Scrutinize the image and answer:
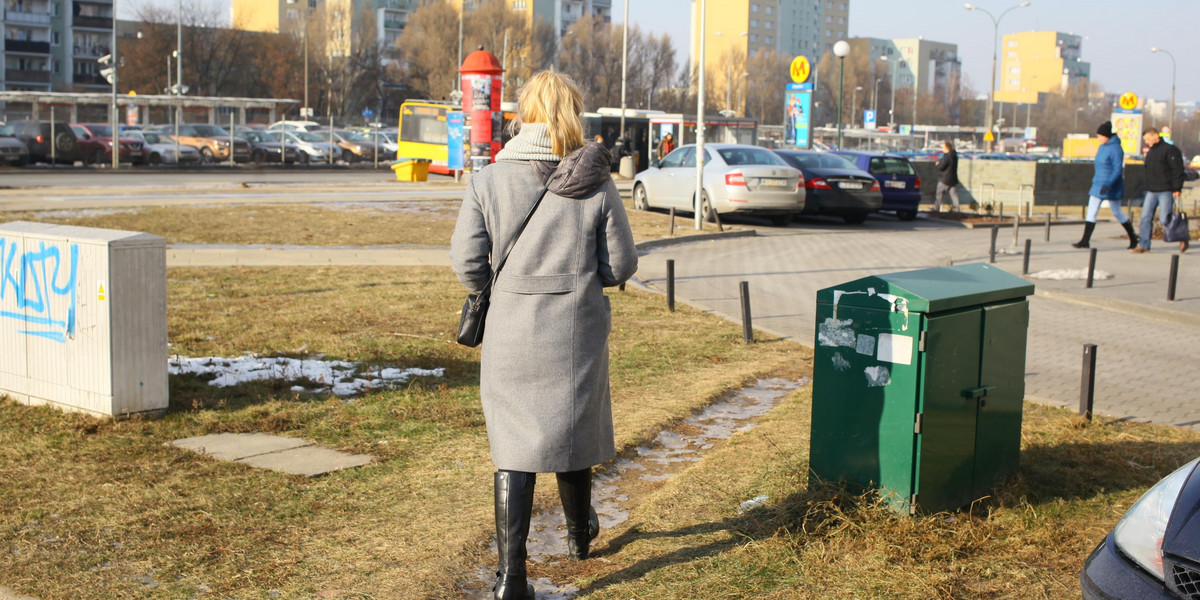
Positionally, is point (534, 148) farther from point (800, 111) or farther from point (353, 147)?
point (353, 147)

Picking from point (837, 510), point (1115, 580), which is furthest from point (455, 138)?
point (1115, 580)

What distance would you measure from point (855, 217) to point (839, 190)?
126cm

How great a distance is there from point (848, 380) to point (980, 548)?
2.70ft

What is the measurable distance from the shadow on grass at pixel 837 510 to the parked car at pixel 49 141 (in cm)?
3773

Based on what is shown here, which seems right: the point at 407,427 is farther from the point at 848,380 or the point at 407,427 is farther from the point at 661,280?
the point at 661,280

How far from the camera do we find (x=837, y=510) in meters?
4.36

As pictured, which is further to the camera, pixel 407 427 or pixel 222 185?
pixel 222 185

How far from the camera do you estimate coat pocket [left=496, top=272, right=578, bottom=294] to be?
146 inches

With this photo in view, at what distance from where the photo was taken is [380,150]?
5144 cm

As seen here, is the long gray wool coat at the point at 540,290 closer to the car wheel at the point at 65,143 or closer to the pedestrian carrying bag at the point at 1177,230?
the pedestrian carrying bag at the point at 1177,230

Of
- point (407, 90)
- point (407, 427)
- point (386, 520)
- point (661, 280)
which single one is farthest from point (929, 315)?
point (407, 90)

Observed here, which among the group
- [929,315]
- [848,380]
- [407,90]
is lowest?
[848,380]

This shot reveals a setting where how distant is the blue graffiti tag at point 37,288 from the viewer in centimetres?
611

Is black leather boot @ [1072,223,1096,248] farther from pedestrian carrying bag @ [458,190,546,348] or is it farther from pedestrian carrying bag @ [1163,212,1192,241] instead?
pedestrian carrying bag @ [458,190,546,348]
